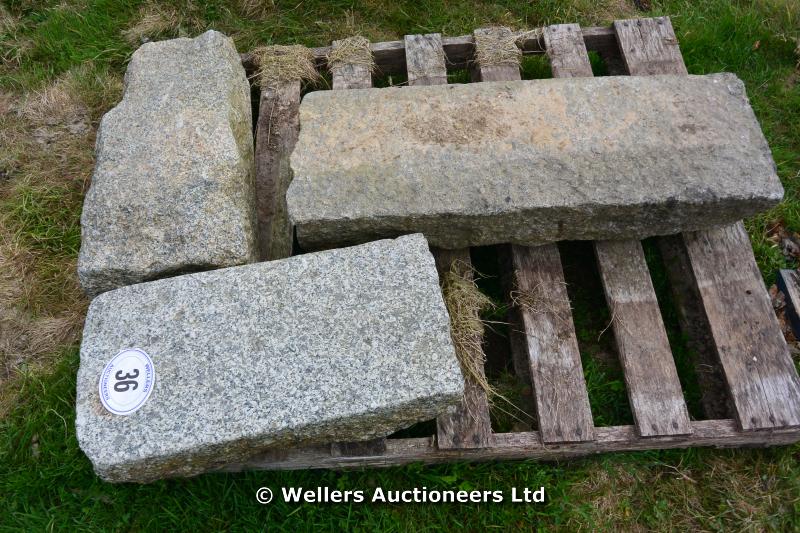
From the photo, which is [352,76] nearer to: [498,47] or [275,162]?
[275,162]

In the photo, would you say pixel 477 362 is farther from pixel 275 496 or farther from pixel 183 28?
pixel 183 28

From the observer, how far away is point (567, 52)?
289 cm

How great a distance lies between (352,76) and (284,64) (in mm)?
330

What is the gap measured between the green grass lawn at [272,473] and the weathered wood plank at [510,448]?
0.31ft

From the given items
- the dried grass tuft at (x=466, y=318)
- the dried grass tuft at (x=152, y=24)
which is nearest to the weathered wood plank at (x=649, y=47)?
the dried grass tuft at (x=466, y=318)

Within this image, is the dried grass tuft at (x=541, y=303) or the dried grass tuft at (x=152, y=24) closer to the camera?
the dried grass tuft at (x=541, y=303)

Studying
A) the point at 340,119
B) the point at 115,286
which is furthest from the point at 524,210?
the point at 115,286

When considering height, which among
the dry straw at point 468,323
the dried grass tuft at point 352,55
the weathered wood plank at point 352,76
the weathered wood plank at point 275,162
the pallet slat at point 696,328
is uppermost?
the dried grass tuft at point 352,55

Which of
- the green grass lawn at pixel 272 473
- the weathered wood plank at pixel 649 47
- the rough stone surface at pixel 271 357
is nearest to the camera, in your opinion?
the rough stone surface at pixel 271 357

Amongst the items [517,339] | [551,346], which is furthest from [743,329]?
[517,339]

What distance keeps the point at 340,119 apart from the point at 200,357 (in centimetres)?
109

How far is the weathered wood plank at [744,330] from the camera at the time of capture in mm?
2229

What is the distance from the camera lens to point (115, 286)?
2.23m

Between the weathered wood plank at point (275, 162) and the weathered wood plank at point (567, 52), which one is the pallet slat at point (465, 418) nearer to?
the weathered wood plank at point (275, 162)
